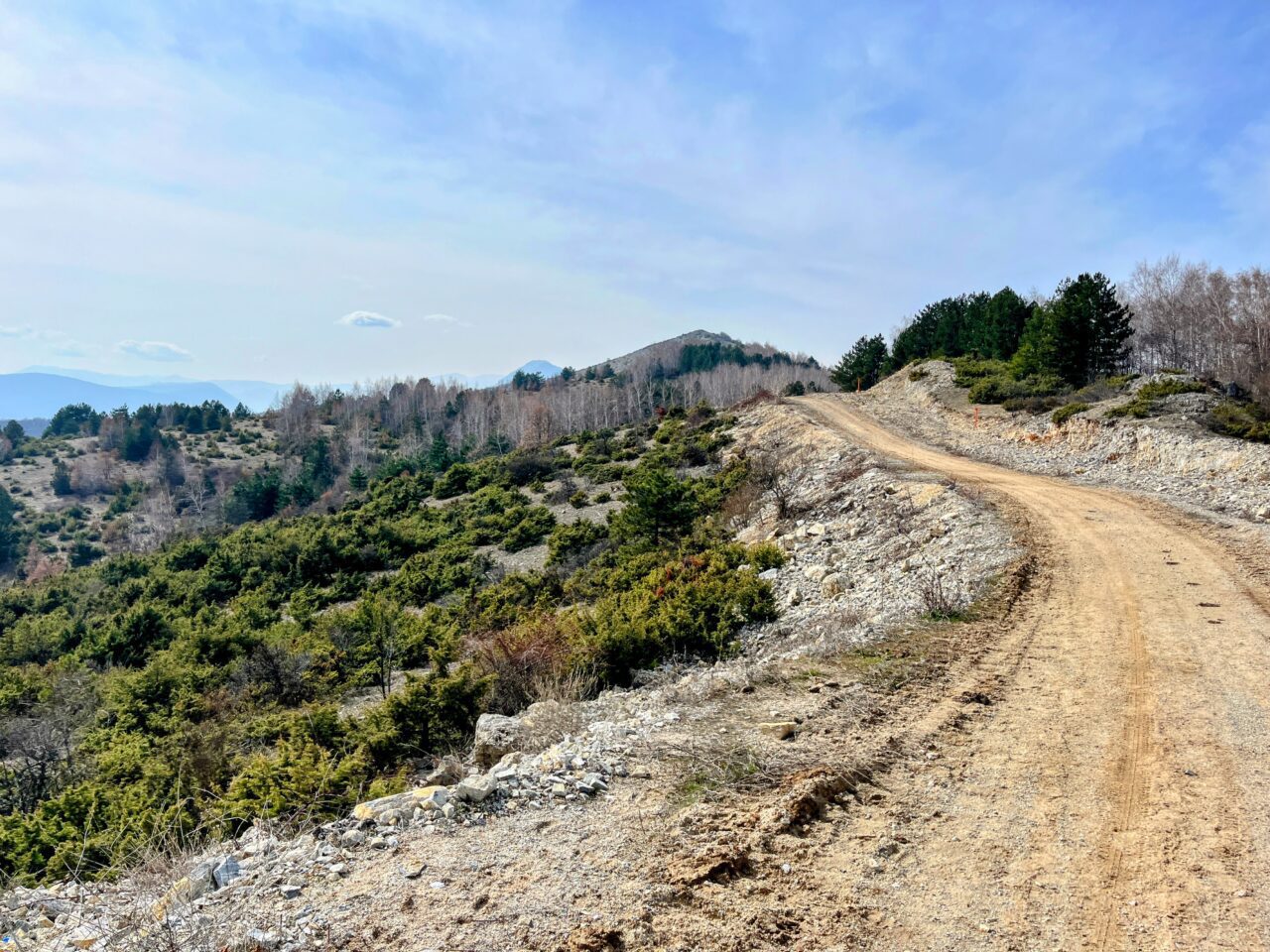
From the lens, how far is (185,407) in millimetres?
105562

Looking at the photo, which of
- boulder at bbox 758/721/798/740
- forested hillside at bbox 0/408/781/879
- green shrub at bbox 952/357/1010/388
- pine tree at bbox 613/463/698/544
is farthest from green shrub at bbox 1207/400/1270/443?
boulder at bbox 758/721/798/740

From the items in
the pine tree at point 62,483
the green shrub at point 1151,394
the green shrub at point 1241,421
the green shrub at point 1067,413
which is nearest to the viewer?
the green shrub at point 1241,421

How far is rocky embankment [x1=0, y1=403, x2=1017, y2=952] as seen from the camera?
3.71m

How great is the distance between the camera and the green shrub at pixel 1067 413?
2481 centimetres

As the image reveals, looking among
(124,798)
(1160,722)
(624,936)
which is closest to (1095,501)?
(1160,722)

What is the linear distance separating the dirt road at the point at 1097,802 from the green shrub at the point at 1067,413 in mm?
17740

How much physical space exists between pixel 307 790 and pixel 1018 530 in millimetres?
12699

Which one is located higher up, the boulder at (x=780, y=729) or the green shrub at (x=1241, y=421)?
the green shrub at (x=1241, y=421)

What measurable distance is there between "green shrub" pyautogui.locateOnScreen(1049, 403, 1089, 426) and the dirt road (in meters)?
17.7

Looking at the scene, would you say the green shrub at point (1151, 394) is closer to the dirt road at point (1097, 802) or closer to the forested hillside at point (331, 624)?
the forested hillside at point (331, 624)

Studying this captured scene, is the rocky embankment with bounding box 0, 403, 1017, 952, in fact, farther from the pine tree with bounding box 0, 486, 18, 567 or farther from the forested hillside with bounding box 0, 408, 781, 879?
the pine tree with bounding box 0, 486, 18, 567

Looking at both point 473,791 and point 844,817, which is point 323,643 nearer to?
point 473,791

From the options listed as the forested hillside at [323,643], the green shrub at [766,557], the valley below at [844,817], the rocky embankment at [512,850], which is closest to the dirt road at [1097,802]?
the valley below at [844,817]

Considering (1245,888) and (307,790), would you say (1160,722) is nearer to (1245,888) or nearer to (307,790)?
(1245,888)
